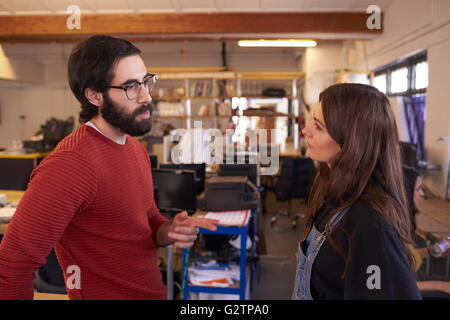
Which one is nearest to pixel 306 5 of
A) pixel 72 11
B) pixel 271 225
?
pixel 271 225

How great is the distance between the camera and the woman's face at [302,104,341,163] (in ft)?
3.13

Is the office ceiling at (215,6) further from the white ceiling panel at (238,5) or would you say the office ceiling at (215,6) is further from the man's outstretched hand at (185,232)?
the man's outstretched hand at (185,232)

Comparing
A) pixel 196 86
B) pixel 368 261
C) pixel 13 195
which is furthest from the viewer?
pixel 196 86

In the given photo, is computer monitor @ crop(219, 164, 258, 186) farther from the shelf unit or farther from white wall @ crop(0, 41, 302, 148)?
white wall @ crop(0, 41, 302, 148)

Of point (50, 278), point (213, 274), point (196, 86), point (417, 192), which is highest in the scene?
point (196, 86)

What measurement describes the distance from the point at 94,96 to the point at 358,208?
772mm

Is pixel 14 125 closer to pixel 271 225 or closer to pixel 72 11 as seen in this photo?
pixel 271 225

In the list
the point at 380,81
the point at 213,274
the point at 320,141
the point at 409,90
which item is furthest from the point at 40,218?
the point at 380,81

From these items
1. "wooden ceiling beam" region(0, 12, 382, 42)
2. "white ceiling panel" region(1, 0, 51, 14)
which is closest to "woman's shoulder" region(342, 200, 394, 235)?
"white ceiling panel" region(1, 0, 51, 14)

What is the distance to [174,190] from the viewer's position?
3072 mm

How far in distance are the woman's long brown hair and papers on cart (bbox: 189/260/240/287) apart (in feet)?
6.44

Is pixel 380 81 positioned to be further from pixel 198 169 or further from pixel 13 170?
pixel 13 170

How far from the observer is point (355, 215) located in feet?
2.73

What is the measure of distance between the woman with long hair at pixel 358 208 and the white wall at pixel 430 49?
0.67m
